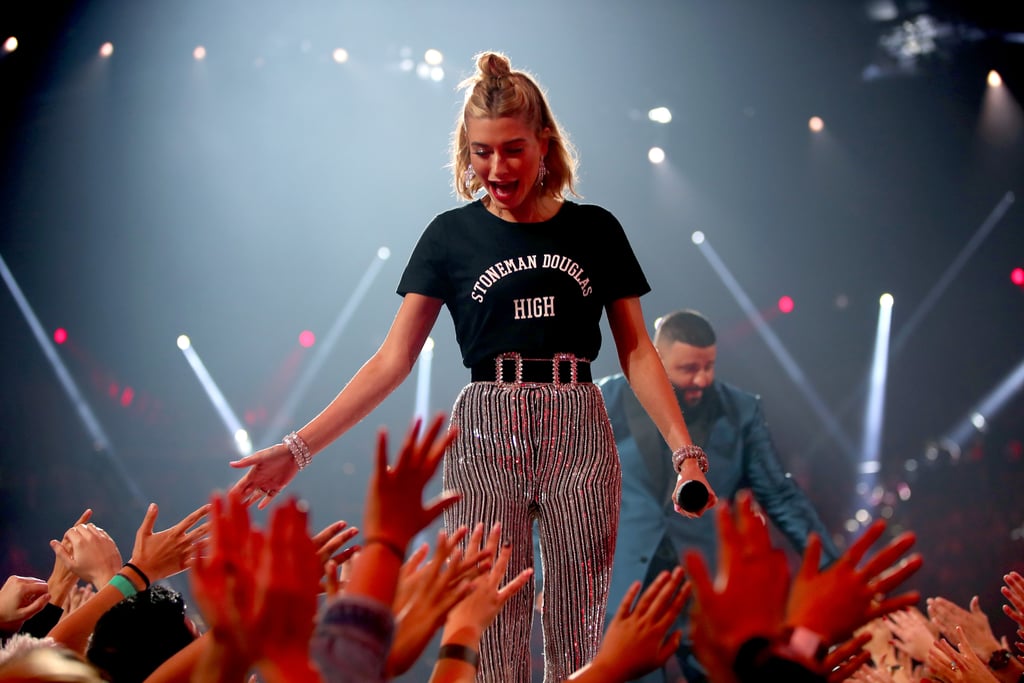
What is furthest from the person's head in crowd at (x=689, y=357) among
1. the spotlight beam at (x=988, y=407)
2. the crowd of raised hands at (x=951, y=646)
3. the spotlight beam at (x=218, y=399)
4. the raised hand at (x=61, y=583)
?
the spotlight beam at (x=988, y=407)

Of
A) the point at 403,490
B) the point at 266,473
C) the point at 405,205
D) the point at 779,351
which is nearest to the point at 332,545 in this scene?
the point at 266,473

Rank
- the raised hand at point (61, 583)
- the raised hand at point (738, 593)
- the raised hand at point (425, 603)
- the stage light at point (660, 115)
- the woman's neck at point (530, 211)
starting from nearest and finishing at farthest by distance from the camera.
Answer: the raised hand at point (738, 593) < the raised hand at point (425, 603) < the woman's neck at point (530, 211) < the raised hand at point (61, 583) < the stage light at point (660, 115)

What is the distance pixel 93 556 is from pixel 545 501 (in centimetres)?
103

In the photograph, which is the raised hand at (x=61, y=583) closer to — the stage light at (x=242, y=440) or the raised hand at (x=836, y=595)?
the raised hand at (x=836, y=595)

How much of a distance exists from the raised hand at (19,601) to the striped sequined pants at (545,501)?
2.85 feet

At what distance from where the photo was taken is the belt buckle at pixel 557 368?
2156 millimetres

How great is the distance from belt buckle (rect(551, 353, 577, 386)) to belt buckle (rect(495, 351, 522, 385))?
0.08 metres

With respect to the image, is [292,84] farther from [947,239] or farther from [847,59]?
[947,239]

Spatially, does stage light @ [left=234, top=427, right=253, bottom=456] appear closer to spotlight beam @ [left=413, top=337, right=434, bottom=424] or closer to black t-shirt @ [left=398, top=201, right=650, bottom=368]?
spotlight beam @ [left=413, top=337, right=434, bottom=424]

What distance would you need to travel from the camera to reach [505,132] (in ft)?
7.11

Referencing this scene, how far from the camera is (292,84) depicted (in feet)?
32.7

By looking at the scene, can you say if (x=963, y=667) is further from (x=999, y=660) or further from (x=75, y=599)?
(x=75, y=599)

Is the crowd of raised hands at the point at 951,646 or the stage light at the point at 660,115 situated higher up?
the stage light at the point at 660,115

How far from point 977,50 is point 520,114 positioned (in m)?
9.37
